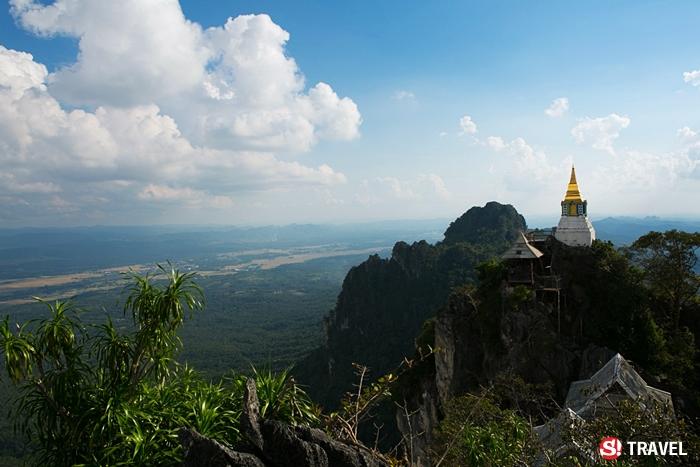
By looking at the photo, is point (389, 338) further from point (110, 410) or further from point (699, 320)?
point (110, 410)

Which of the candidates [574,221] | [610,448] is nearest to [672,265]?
[574,221]

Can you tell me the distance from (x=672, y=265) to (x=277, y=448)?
16660 millimetres

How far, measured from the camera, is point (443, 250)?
56219 millimetres

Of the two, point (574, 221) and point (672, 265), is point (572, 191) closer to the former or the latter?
point (574, 221)

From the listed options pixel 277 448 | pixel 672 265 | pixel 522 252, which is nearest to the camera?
pixel 277 448

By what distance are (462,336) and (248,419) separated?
56.7 feet

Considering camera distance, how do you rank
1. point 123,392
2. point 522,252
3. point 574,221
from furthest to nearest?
point 574,221 → point 522,252 → point 123,392

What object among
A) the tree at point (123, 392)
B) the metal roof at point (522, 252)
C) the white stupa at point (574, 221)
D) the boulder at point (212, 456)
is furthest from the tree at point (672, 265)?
the boulder at point (212, 456)

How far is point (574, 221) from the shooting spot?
22.3 metres

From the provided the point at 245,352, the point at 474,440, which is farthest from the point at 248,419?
the point at 245,352

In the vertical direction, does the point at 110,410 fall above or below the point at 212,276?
above

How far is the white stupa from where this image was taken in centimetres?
2189

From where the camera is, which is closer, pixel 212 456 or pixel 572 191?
pixel 212 456

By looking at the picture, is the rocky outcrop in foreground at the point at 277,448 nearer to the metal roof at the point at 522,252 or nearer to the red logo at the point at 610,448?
the red logo at the point at 610,448
